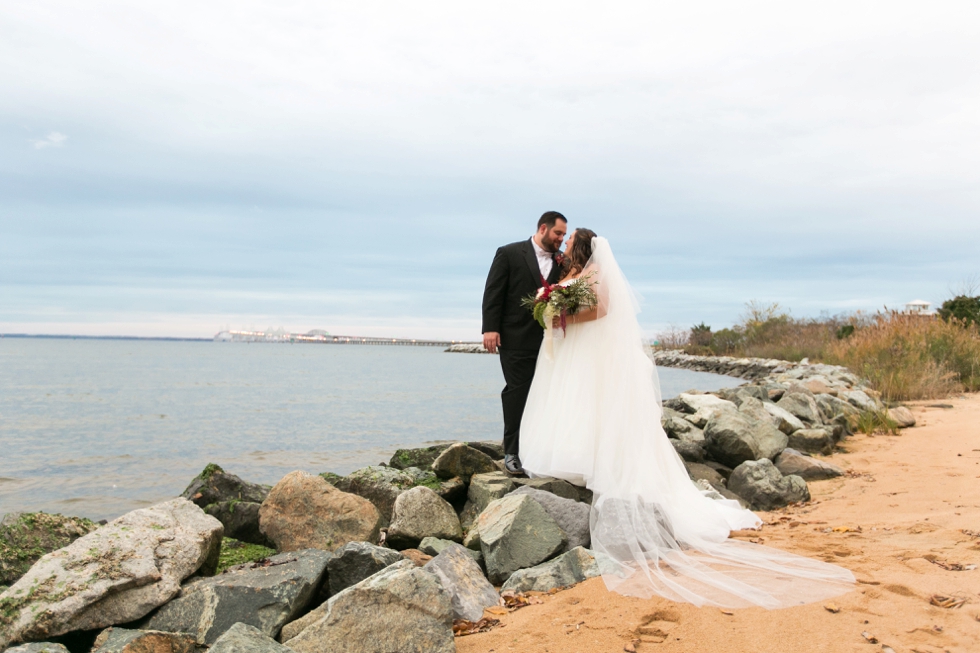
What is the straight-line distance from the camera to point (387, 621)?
3.31 m

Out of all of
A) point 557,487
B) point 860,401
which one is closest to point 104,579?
point 557,487

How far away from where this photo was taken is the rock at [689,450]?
25.4 ft

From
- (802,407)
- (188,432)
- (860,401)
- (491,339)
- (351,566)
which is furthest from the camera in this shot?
(188,432)

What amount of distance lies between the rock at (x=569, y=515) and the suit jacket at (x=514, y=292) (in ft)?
6.07

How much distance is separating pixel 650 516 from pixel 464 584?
1.63 m

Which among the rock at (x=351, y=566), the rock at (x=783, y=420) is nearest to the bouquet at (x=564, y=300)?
the rock at (x=351, y=566)

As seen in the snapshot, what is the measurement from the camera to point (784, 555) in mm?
4305

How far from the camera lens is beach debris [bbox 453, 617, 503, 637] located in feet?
11.8

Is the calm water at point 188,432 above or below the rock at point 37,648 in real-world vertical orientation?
below

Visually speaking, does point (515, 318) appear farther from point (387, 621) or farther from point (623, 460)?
point (387, 621)

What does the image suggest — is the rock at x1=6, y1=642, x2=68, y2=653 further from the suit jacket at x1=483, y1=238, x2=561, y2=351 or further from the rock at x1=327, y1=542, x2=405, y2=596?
the suit jacket at x1=483, y1=238, x2=561, y2=351

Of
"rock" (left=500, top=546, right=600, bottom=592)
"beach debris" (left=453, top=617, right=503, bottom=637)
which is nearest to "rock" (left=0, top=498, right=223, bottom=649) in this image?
"beach debris" (left=453, top=617, right=503, bottom=637)

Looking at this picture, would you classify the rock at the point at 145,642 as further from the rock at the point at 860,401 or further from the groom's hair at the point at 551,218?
the rock at the point at 860,401

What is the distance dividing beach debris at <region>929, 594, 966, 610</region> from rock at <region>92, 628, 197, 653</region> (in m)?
3.85
